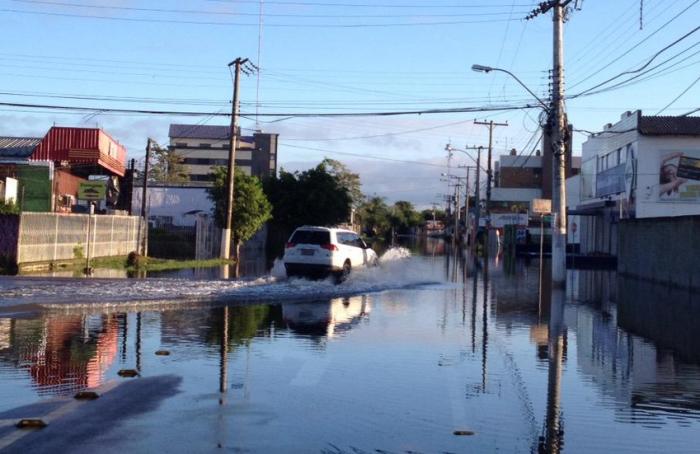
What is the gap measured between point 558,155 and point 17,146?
3507 cm

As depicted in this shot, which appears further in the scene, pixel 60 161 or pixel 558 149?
pixel 60 161

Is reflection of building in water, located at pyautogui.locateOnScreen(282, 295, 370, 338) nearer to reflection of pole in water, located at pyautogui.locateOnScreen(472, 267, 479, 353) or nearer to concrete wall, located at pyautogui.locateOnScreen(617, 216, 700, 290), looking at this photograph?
reflection of pole in water, located at pyautogui.locateOnScreen(472, 267, 479, 353)

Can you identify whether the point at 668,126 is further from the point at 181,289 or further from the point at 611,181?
the point at 181,289

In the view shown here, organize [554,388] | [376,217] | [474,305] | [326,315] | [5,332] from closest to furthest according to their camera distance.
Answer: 1. [554,388]
2. [5,332]
3. [326,315]
4. [474,305]
5. [376,217]

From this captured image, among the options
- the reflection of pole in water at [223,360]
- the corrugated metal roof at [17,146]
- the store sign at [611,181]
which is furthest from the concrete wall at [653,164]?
the reflection of pole in water at [223,360]

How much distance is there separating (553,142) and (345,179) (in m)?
66.8

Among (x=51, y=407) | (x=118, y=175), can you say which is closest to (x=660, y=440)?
(x=51, y=407)

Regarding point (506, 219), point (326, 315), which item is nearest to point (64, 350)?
point (326, 315)

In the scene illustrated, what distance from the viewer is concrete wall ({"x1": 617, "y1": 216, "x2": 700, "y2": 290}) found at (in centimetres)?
2573

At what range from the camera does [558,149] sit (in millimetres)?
26344

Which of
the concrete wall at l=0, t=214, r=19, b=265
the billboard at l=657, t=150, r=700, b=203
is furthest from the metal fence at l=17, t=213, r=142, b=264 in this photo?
the billboard at l=657, t=150, r=700, b=203

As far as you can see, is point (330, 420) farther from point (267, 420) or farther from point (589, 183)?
point (589, 183)

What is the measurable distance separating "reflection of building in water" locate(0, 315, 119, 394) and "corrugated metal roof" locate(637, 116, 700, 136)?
3586cm

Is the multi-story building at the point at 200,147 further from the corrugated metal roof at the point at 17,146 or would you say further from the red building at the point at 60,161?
the red building at the point at 60,161
